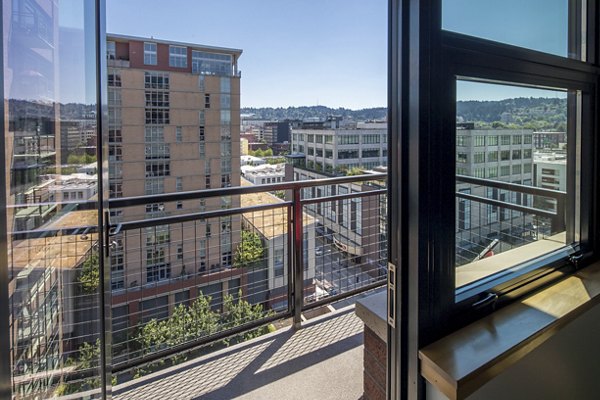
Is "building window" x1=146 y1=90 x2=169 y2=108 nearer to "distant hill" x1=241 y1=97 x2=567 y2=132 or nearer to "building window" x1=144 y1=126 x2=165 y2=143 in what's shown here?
"building window" x1=144 y1=126 x2=165 y2=143

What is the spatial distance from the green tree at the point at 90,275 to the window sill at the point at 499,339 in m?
0.86

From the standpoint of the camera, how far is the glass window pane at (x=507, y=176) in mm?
1023

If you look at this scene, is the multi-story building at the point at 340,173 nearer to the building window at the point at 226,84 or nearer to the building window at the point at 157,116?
the building window at the point at 226,84

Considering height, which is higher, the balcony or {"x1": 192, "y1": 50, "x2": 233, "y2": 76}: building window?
{"x1": 192, "y1": 50, "x2": 233, "y2": 76}: building window

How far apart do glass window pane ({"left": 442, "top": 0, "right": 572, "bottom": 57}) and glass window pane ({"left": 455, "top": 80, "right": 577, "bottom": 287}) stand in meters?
0.15

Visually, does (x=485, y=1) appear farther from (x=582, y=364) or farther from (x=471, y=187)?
(x=582, y=364)

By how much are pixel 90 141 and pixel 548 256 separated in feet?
5.15

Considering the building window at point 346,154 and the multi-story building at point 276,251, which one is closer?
the multi-story building at point 276,251

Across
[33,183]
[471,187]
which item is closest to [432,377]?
[471,187]

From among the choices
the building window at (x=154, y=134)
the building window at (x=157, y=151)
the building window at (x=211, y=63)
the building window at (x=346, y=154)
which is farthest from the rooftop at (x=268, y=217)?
the building window at (x=211, y=63)

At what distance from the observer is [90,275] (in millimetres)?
853

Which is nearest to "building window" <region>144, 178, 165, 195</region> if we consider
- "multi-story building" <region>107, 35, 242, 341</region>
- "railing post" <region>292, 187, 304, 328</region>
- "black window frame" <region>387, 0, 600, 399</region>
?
"multi-story building" <region>107, 35, 242, 341</region>

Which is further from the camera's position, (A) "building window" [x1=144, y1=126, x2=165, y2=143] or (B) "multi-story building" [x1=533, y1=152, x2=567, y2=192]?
(A) "building window" [x1=144, y1=126, x2=165, y2=143]

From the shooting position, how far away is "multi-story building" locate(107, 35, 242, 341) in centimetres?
200
